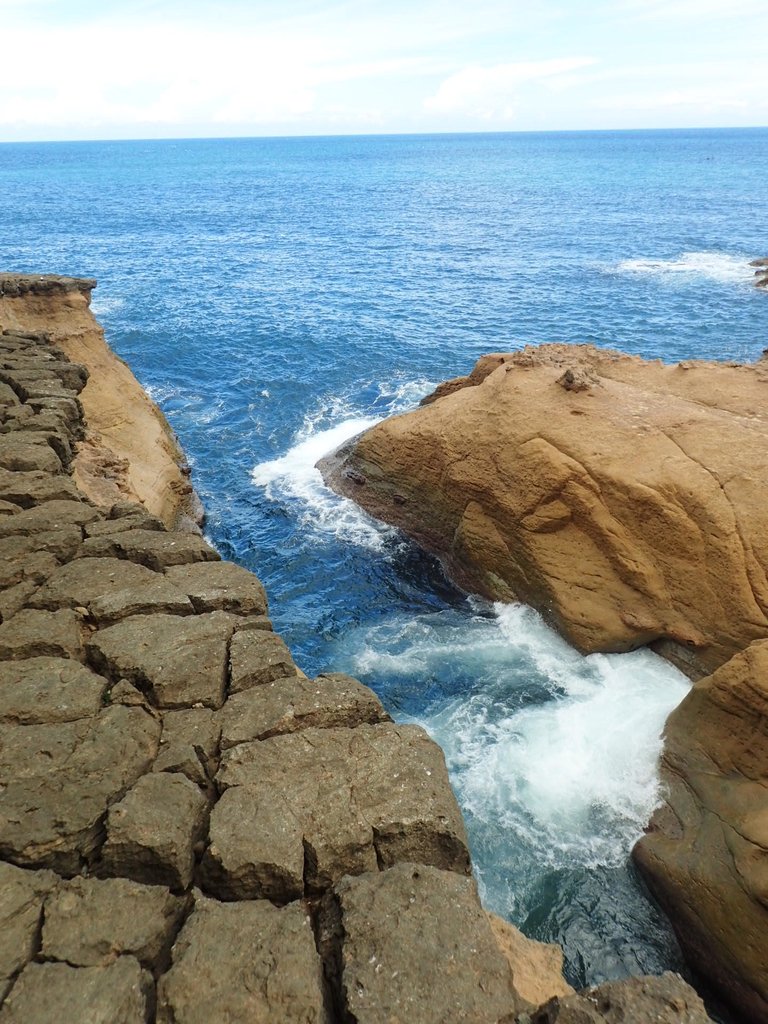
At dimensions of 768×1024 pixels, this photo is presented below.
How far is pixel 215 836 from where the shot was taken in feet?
17.2

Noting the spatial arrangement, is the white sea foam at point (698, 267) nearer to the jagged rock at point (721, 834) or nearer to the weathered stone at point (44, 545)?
the jagged rock at point (721, 834)

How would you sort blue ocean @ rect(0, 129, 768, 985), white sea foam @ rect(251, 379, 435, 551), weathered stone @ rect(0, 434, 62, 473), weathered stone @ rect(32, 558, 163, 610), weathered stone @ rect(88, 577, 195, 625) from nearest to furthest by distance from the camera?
weathered stone @ rect(88, 577, 195, 625) < weathered stone @ rect(32, 558, 163, 610) < blue ocean @ rect(0, 129, 768, 985) < weathered stone @ rect(0, 434, 62, 473) < white sea foam @ rect(251, 379, 435, 551)

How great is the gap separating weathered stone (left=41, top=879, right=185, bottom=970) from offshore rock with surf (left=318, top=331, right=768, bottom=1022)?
7.34 metres

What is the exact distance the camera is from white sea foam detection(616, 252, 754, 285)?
153ft

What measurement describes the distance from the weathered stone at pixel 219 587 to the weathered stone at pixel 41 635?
133 centimetres

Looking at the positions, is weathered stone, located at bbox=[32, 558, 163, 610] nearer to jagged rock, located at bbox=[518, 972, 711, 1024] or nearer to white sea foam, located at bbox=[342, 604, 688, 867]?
jagged rock, located at bbox=[518, 972, 711, 1024]

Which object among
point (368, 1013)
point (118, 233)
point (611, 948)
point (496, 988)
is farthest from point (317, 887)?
point (118, 233)

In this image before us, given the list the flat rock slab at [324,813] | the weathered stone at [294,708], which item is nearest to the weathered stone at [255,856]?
the flat rock slab at [324,813]

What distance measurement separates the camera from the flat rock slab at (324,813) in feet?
16.8

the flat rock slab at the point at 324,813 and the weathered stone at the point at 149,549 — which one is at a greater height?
the weathered stone at the point at 149,549

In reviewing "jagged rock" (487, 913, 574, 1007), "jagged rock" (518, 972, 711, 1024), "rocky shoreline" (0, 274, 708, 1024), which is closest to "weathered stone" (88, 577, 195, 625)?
"rocky shoreline" (0, 274, 708, 1024)

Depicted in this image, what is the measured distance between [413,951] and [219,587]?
498cm

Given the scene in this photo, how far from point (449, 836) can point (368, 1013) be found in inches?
62.3

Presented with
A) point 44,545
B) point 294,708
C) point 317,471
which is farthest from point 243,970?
point 317,471
